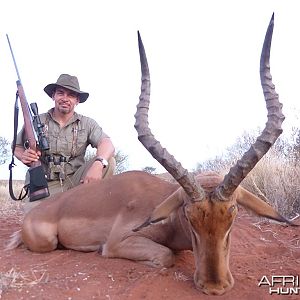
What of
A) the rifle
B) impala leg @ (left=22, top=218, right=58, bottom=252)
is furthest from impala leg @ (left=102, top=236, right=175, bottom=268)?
the rifle

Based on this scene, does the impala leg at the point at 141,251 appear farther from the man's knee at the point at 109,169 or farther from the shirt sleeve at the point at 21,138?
the shirt sleeve at the point at 21,138

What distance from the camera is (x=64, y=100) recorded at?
7.45m

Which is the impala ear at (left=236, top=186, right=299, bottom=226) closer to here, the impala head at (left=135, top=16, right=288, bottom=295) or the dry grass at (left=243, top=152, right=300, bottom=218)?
the impala head at (left=135, top=16, right=288, bottom=295)

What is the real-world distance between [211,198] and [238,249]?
1.84m

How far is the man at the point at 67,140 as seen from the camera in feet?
24.2

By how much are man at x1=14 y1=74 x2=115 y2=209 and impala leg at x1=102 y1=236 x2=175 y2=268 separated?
7.87 ft

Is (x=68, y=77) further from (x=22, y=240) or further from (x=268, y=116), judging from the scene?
(x=268, y=116)

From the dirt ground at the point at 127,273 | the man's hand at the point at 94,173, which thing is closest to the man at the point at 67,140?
the man's hand at the point at 94,173

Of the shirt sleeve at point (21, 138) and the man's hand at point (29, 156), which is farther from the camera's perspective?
the shirt sleeve at point (21, 138)

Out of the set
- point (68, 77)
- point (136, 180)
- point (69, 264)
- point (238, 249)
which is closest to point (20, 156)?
point (68, 77)

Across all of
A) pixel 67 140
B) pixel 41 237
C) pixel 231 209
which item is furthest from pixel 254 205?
pixel 67 140

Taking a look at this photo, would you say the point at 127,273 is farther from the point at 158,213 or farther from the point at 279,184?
the point at 279,184

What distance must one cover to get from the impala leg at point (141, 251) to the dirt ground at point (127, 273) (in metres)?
0.08

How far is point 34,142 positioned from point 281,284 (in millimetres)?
4210
